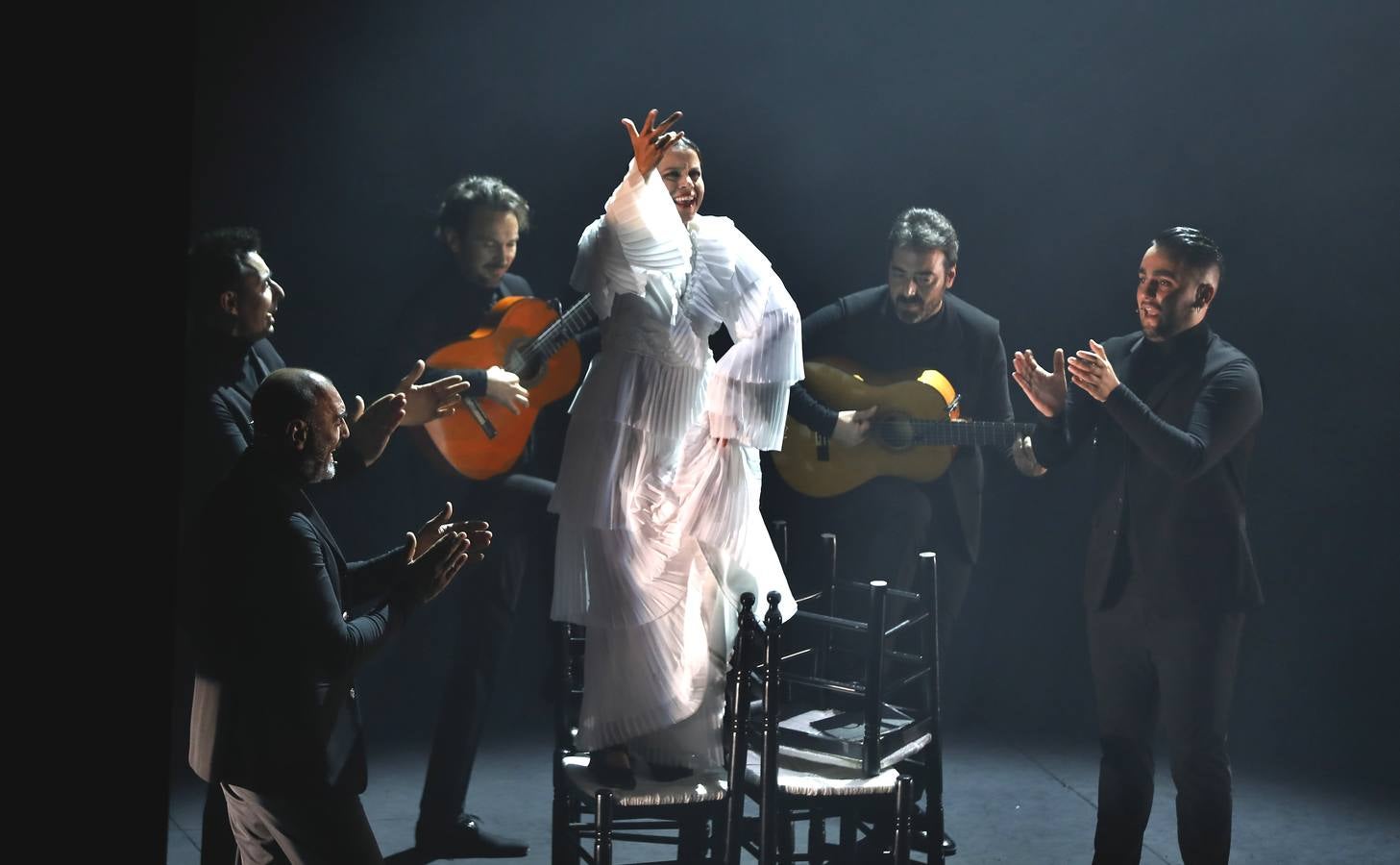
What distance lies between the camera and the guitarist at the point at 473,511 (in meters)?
4.36

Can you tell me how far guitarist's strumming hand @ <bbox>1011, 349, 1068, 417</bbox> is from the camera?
4289mm

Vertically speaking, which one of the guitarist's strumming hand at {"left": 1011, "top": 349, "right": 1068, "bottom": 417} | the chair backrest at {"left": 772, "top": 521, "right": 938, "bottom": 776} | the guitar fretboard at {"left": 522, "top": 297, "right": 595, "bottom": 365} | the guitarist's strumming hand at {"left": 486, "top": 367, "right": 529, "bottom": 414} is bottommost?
the chair backrest at {"left": 772, "top": 521, "right": 938, "bottom": 776}

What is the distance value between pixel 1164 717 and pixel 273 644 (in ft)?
7.57

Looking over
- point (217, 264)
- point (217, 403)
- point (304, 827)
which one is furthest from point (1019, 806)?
point (217, 264)

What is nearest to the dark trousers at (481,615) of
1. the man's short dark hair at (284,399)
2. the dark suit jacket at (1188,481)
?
the man's short dark hair at (284,399)

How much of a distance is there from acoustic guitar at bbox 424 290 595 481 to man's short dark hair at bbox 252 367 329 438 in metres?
1.00

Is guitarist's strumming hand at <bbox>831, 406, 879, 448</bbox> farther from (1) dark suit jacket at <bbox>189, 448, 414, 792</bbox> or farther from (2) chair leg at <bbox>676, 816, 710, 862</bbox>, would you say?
(1) dark suit jacket at <bbox>189, 448, 414, 792</bbox>

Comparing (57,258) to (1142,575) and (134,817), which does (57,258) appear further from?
(1142,575)

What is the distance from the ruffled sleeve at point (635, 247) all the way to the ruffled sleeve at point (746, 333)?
0.08 metres

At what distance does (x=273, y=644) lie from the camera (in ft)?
10.6

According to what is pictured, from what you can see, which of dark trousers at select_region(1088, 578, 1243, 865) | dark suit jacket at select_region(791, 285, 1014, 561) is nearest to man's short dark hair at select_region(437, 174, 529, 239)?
dark suit jacket at select_region(791, 285, 1014, 561)

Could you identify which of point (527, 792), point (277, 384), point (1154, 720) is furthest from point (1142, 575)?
point (277, 384)

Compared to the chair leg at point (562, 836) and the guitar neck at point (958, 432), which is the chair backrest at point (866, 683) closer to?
the guitar neck at point (958, 432)

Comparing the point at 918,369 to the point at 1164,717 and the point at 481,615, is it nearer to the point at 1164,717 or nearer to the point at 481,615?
the point at 1164,717
